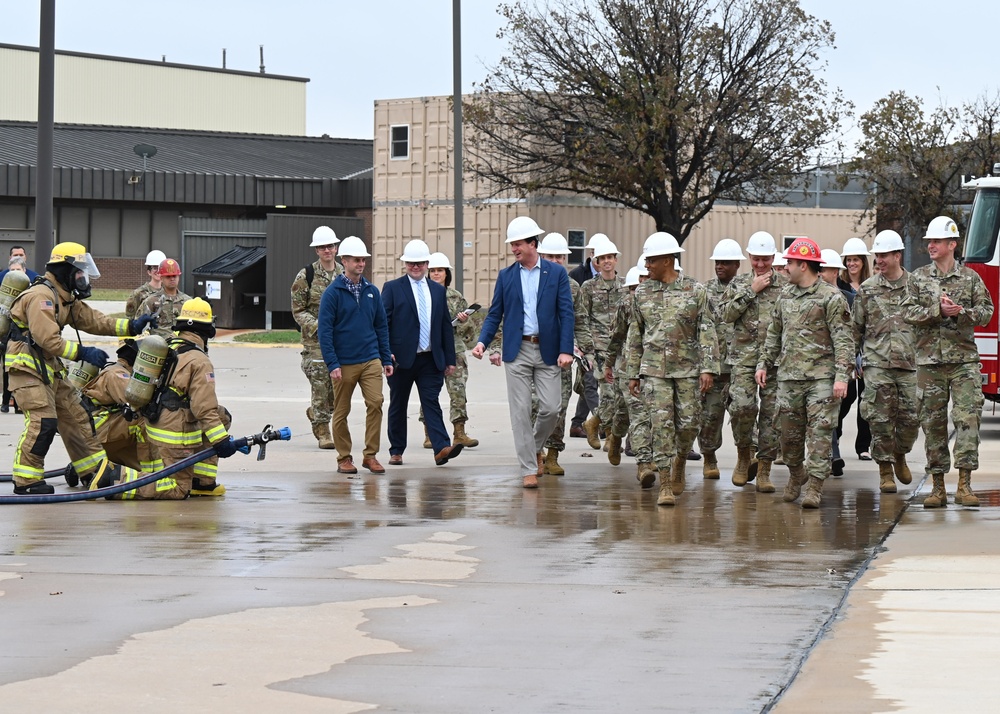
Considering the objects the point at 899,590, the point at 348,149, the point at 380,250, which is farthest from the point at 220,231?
the point at 899,590

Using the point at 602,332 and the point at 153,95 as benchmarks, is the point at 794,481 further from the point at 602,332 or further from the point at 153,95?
the point at 153,95

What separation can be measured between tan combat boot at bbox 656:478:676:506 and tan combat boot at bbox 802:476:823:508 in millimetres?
919

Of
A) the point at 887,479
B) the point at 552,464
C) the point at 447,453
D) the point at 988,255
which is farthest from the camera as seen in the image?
the point at 988,255

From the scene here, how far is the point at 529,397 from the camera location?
38.7 ft

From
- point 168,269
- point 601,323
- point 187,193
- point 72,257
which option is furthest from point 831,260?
point 187,193

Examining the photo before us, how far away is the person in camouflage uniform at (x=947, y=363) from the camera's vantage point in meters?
10.3

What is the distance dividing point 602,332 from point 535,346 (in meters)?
2.34

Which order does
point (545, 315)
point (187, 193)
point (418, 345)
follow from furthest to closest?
1. point (187, 193)
2. point (418, 345)
3. point (545, 315)

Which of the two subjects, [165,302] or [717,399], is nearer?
[717,399]

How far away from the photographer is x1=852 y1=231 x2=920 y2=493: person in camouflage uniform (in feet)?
34.7

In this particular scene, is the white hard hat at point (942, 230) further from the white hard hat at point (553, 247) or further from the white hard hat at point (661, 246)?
the white hard hat at point (553, 247)

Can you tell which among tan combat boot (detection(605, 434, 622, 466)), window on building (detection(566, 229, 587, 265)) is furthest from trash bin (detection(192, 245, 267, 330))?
tan combat boot (detection(605, 434, 622, 466))

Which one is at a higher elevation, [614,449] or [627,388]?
[627,388]

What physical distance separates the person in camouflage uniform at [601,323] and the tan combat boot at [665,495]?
8.35 feet
